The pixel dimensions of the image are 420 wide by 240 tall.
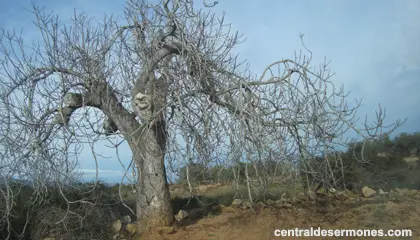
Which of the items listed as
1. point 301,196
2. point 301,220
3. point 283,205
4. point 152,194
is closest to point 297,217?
point 301,220

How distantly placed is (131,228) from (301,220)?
3346 mm

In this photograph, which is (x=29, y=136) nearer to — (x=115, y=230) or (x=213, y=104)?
(x=115, y=230)

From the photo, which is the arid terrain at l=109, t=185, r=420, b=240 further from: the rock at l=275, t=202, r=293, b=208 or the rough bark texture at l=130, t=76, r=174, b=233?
the rough bark texture at l=130, t=76, r=174, b=233

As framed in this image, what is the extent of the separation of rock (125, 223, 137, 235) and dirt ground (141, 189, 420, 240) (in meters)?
0.65

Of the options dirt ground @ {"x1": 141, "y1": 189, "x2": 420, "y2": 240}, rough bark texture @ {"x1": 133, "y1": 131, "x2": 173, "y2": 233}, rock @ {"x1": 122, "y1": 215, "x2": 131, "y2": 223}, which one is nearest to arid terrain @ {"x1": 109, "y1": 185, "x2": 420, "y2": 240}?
dirt ground @ {"x1": 141, "y1": 189, "x2": 420, "y2": 240}

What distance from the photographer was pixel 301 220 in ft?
23.3

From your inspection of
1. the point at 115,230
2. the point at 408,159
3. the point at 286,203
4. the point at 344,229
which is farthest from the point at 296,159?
the point at 408,159

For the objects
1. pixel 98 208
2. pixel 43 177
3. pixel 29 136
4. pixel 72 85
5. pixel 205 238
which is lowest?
pixel 205 238

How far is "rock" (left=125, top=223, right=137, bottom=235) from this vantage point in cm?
754

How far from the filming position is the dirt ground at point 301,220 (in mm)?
6457

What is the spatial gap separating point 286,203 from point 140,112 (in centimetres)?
445

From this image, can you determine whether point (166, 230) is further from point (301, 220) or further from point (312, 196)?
point (312, 196)

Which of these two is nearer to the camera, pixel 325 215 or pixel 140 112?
pixel 140 112

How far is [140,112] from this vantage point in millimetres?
6684
